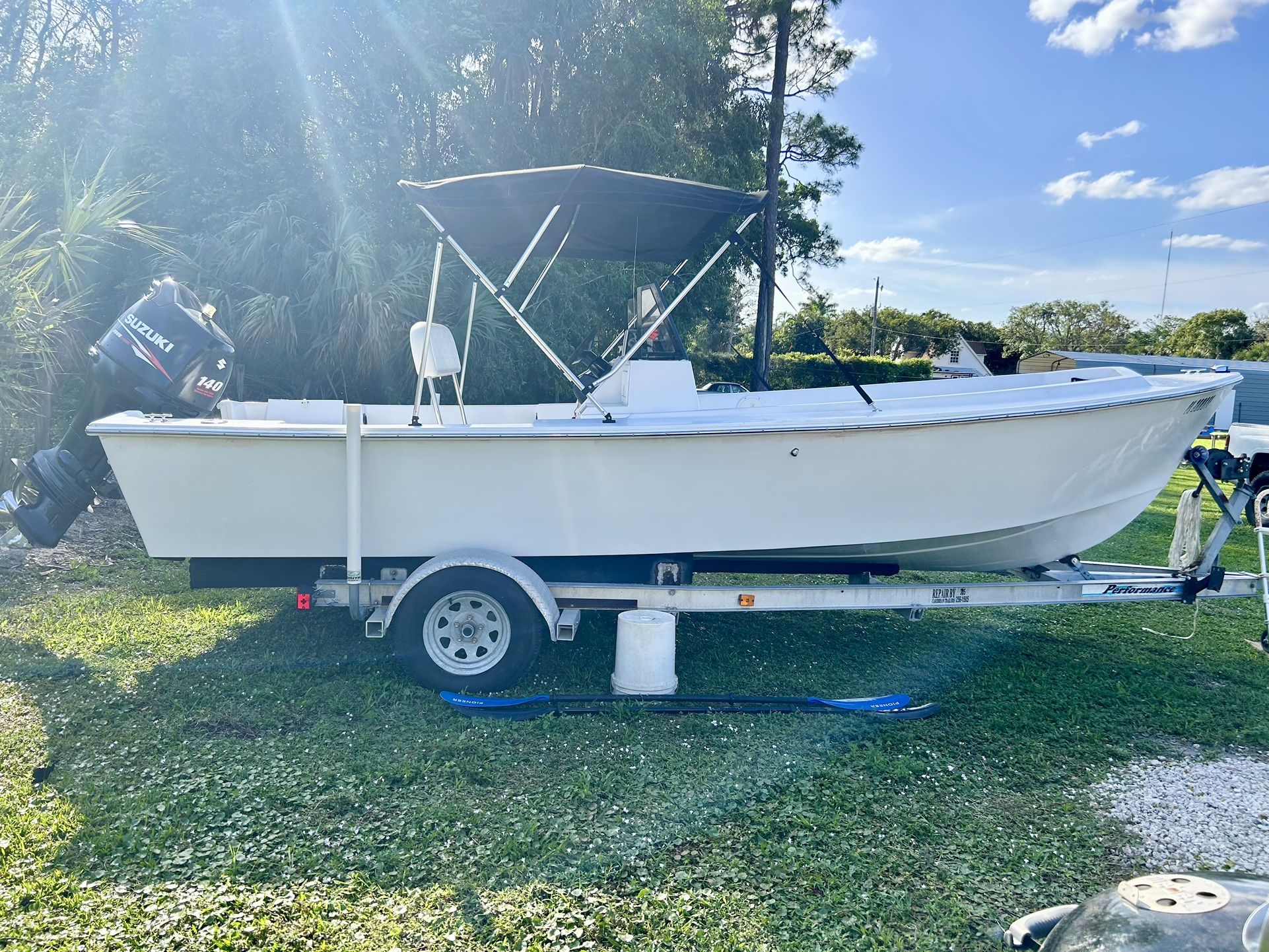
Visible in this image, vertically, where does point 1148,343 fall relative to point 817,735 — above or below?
above

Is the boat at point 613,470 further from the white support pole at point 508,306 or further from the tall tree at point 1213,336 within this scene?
the tall tree at point 1213,336

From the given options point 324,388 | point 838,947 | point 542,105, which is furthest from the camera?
point 542,105

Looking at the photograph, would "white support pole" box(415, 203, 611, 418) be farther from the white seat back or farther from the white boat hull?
the white seat back

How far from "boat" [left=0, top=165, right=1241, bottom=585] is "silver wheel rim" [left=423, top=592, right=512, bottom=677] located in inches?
10.9

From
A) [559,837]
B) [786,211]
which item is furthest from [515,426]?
[786,211]

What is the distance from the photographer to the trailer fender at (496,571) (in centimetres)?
355

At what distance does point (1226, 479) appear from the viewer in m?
3.97

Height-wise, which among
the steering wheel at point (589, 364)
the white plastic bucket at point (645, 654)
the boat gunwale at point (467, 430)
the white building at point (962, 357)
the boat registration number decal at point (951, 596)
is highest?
the white building at point (962, 357)

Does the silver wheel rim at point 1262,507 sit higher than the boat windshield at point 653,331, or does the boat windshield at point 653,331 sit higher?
the boat windshield at point 653,331

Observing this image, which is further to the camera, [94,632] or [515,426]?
[94,632]

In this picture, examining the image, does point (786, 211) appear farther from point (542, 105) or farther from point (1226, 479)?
point (1226, 479)

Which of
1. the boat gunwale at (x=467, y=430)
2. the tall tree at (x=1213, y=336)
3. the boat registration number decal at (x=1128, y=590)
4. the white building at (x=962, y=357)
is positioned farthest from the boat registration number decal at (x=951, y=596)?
the tall tree at (x=1213, y=336)

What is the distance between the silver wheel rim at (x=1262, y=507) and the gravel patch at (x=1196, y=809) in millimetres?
1130

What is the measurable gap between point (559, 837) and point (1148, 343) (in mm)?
65246
